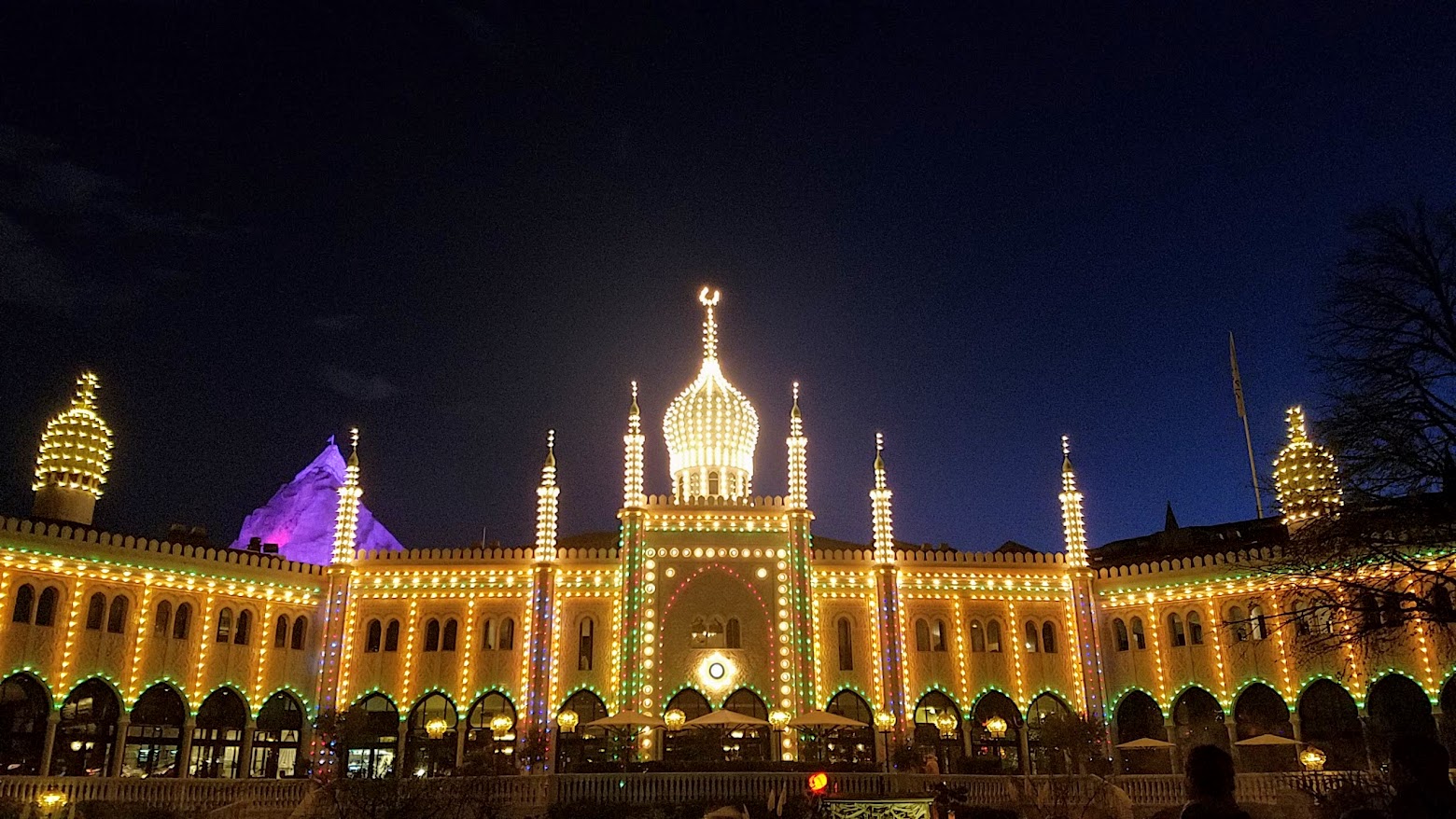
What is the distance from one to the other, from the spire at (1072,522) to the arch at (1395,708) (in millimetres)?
10801

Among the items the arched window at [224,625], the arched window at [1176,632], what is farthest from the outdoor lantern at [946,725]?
the arched window at [224,625]

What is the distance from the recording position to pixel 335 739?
1531 inches

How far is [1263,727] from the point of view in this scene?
39.6 metres

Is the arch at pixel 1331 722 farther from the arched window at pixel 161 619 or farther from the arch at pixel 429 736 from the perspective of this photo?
the arched window at pixel 161 619

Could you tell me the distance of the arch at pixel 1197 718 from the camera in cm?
4078

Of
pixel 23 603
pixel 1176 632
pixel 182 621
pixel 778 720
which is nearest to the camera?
pixel 23 603

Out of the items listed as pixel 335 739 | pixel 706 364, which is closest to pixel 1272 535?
pixel 706 364

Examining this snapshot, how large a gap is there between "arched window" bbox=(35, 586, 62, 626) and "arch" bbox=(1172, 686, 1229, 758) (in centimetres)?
3969

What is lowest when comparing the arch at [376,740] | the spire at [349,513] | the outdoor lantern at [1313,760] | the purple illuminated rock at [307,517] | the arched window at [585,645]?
the outdoor lantern at [1313,760]

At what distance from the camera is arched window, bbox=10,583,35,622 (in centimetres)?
3588

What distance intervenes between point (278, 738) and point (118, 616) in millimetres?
7295

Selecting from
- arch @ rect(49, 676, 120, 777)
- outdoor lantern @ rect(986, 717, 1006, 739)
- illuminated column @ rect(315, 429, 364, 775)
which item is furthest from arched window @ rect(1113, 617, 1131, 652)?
arch @ rect(49, 676, 120, 777)

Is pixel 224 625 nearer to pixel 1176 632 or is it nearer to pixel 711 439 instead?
pixel 711 439

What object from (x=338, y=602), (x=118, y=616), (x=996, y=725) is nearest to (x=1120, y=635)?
(x=996, y=725)
